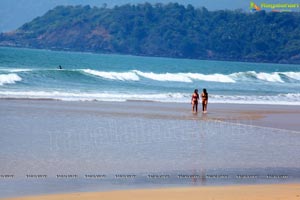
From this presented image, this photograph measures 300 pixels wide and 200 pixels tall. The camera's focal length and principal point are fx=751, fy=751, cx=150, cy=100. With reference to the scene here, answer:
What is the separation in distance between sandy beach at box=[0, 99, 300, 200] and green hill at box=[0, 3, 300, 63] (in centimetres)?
12913

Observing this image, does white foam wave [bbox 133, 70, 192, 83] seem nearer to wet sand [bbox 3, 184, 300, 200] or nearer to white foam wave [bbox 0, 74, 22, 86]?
white foam wave [bbox 0, 74, 22, 86]

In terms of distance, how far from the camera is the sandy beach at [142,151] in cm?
1098

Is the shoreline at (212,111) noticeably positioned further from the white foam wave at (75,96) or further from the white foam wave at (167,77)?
the white foam wave at (167,77)

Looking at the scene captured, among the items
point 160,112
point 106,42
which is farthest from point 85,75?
point 106,42

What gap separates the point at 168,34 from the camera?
158 meters

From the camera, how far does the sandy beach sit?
36.0ft

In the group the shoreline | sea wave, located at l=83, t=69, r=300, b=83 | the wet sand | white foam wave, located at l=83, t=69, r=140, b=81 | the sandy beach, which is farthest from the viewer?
sea wave, located at l=83, t=69, r=300, b=83

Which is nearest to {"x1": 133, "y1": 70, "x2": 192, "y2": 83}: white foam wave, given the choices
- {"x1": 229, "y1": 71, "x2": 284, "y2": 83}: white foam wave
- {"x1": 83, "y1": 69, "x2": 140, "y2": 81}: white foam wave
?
{"x1": 83, "y1": 69, "x2": 140, "y2": 81}: white foam wave

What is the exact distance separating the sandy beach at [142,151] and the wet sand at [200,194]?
0.05 feet

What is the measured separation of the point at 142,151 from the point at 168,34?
14331 cm

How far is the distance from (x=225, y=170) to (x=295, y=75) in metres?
64.4

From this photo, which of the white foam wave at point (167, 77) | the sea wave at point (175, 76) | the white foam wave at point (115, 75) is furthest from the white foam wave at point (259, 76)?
the white foam wave at point (115, 75)

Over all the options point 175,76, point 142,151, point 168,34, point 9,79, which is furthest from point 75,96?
point 168,34

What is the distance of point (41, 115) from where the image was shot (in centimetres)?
2153
